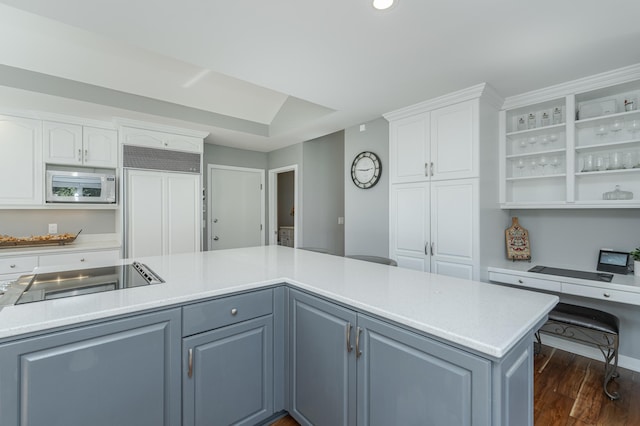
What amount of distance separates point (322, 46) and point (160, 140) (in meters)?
2.50

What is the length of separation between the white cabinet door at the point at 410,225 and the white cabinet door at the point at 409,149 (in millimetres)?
111

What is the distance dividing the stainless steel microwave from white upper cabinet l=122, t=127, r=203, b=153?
19.7 inches

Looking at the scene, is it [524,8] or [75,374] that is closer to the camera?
[75,374]

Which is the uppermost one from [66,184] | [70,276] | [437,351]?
[66,184]

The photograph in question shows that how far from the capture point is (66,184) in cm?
320

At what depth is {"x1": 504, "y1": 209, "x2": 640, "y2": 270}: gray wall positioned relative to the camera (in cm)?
248

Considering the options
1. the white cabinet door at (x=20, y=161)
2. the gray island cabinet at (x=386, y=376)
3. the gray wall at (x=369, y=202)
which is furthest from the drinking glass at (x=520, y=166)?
the white cabinet door at (x=20, y=161)

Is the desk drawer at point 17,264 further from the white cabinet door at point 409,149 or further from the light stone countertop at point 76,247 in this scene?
the white cabinet door at point 409,149

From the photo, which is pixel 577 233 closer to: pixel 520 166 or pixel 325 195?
pixel 520 166

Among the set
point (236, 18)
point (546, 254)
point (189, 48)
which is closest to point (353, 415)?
point (236, 18)

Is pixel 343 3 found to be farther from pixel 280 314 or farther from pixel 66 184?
pixel 66 184

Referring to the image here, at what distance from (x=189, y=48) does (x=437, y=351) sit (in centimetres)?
228

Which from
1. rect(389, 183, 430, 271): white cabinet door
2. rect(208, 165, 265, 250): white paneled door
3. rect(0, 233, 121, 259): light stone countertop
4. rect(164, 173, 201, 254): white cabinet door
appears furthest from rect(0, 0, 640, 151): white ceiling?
rect(208, 165, 265, 250): white paneled door

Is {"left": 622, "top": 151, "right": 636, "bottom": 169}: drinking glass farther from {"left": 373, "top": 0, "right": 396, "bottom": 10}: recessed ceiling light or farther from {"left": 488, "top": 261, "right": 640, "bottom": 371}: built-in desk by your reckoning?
{"left": 373, "top": 0, "right": 396, "bottom": 10}: recessed ceiling light
